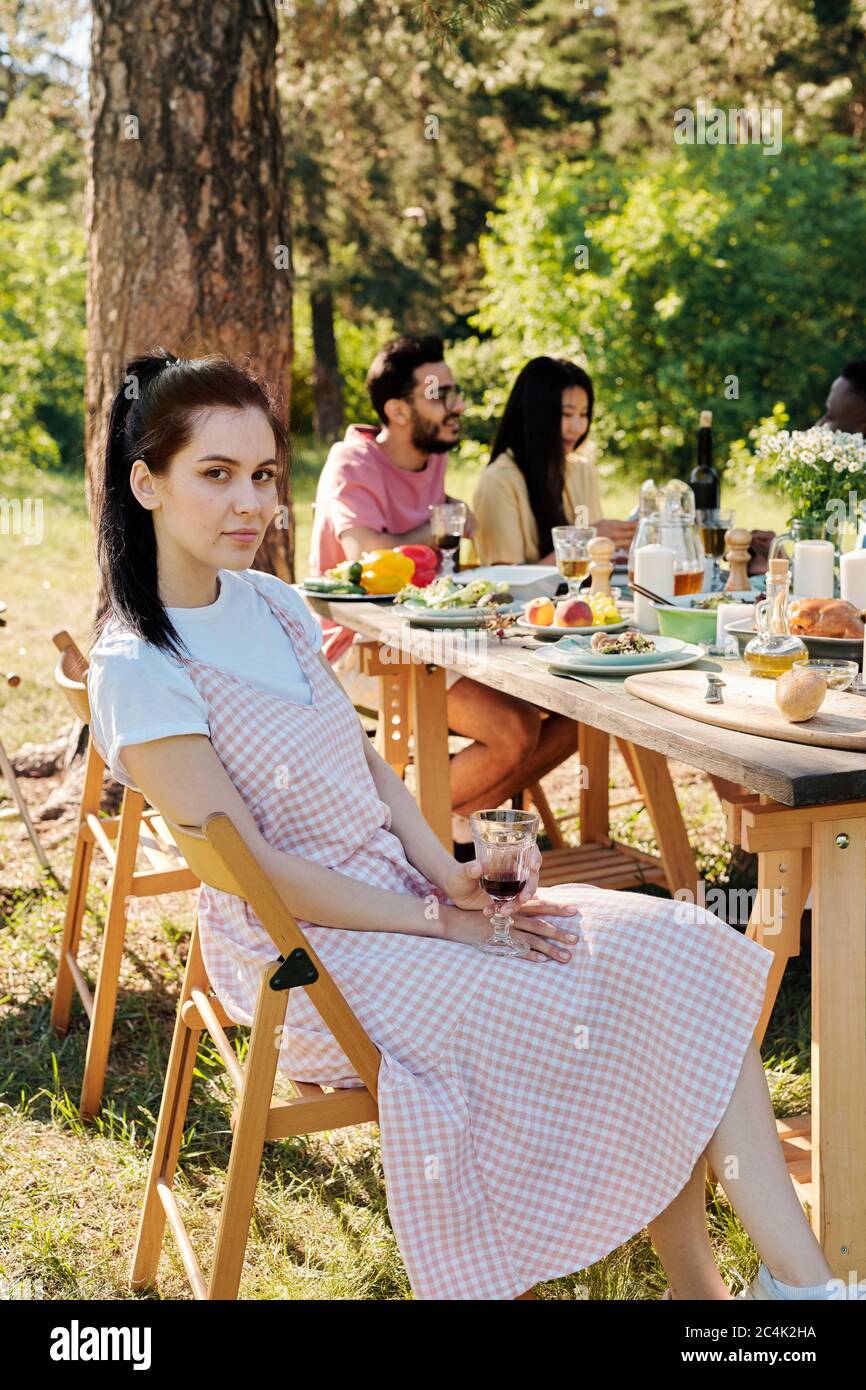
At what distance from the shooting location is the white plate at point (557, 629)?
2.94 meters

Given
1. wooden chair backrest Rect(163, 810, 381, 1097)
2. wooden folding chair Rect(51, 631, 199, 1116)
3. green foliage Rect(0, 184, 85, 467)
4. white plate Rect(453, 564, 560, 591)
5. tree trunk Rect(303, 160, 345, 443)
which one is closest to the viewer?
wooden chair backrest Rect(163, 810, 381, 1097)

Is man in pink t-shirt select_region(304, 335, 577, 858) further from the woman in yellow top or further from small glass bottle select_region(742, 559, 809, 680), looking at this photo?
small glass bottle select_region(742, 559, 809, 680)

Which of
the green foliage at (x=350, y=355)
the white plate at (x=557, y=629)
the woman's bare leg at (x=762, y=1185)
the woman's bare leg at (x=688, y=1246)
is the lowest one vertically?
the woman's bare leg at (x=688, y=1246)

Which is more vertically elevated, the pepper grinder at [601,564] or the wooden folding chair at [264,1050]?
the pepper grinder at [601,564]

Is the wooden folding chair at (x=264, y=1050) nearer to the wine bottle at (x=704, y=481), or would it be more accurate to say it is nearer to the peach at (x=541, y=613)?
the peach at (x=541, y=613)

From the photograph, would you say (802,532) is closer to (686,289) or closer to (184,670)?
(184,670)

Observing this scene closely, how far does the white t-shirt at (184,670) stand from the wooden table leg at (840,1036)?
0.88 meters

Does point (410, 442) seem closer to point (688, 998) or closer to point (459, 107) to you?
point (688, 998)

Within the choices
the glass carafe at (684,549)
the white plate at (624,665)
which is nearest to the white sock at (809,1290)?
the white plate at (624,665)

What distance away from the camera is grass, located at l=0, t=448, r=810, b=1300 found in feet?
7.82

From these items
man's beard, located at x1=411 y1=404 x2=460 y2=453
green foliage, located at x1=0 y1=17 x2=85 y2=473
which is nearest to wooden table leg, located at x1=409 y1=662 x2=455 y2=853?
man's beard, located at x1=411 y1=404 x2=460 y2=453

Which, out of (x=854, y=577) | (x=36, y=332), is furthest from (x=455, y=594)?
(x=36, y=332)

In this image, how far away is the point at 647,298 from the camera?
12.8m

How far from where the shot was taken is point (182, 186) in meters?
4.46
